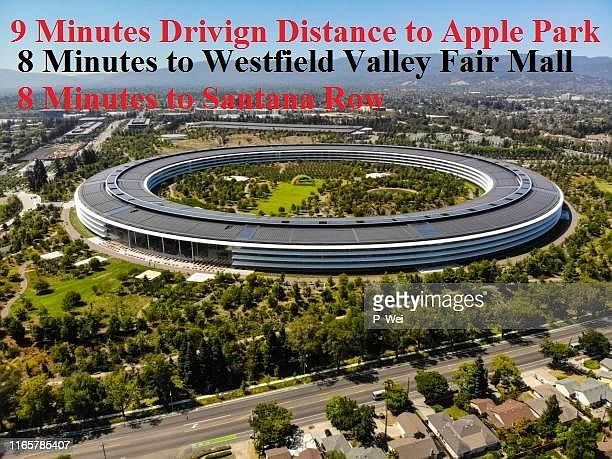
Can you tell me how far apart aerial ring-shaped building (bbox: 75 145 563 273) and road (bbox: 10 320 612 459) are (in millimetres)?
20153

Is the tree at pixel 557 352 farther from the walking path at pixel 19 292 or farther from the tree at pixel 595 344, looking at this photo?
the walking path at pixel 19 292

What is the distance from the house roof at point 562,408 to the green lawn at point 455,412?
5.87 m

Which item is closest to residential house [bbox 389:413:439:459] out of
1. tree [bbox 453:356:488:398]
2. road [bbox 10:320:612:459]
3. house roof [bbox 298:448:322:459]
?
road [bbox 10:320:612:459]

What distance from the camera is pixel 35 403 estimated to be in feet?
128

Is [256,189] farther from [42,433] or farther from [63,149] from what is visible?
[63,149]

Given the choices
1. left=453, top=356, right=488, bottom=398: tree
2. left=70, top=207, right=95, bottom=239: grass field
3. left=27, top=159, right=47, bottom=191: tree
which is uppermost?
left=27, top=159, right=47, bottom=191: tree

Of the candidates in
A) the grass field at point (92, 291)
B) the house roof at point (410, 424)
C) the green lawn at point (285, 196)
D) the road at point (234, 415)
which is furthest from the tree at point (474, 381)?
the green lawn at point (285, 196)

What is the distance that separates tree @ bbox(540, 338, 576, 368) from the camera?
47375 millimetres

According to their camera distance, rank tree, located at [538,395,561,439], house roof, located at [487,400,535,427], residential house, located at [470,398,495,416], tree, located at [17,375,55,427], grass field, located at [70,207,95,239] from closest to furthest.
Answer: tree, located at [538,395,561,439] < tree, located at [17,375,55,427] < house roof, located at [487,400,535,427] < residential house, located at [470,398,495,416] < grass field, located at [70,207,95,239]

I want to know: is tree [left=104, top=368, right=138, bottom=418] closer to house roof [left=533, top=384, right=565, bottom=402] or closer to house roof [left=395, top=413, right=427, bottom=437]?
house roof [left=395, top=413, right=427, bottom=437]

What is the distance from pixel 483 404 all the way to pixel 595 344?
16.5 meters

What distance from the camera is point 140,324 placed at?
175ft

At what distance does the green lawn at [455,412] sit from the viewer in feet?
136

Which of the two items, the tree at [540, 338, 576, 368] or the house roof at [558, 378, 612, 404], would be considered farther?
the tree at [540, 338, 576, 368]
